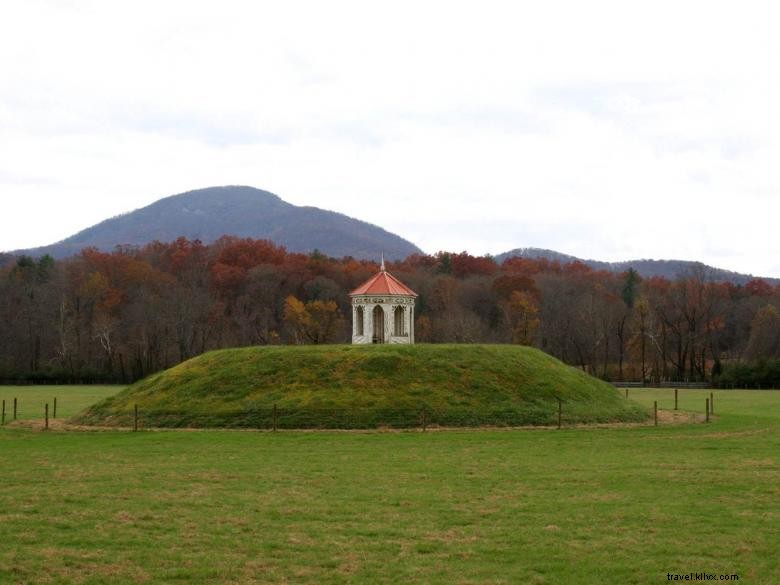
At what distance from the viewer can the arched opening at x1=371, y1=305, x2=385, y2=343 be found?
162 feet

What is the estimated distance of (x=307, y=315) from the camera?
97688 mm

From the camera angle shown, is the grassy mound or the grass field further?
the grassy mound

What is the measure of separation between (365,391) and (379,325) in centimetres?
1215

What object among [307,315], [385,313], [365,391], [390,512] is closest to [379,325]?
[385,313]

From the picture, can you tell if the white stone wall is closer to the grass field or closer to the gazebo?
the gazebo

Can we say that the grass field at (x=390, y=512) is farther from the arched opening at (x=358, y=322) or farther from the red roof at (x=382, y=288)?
the arched opening at (x=358, y=322)

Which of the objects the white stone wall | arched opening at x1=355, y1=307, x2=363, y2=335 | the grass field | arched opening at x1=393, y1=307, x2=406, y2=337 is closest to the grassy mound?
the white stone wall

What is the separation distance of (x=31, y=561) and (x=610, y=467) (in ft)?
49.9

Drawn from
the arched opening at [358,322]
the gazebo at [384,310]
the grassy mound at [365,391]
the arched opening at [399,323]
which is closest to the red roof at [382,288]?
the gazebo at [384,310]

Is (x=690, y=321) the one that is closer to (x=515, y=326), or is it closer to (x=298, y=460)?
(x=515, y=326)

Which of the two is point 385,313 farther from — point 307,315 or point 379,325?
point 307,315

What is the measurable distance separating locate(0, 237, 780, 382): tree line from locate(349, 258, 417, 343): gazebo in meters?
46.0

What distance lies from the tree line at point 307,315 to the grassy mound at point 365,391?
5291 centimetres

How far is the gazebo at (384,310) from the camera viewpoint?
47719 mm
